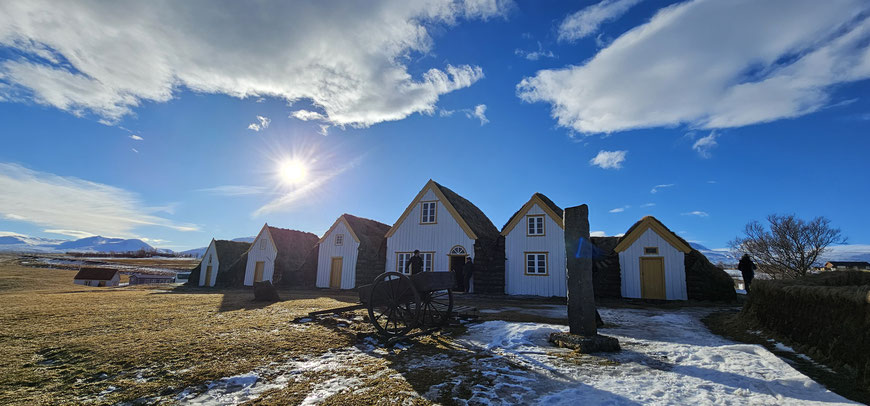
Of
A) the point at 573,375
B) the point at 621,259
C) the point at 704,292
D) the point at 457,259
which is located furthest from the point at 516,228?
the point at 573,375

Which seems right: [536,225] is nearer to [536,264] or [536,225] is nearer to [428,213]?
[536,264]

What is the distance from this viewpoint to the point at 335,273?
25.1 m

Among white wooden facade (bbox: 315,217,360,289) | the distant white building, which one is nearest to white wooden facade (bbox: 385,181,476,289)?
white wooden facade (bbox: 315,217,360,289)

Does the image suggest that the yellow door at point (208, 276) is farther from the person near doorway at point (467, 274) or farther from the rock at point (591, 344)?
the rock at point (591, 344)

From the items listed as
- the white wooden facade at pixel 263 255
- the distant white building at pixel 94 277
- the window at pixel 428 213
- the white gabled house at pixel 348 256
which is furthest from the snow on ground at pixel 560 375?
the distant white building at pixel 94 277

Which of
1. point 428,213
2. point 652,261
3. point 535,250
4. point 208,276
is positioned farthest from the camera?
point 208,276

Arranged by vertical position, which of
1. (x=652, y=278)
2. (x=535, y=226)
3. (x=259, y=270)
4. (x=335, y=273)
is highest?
(x=535, y=226)

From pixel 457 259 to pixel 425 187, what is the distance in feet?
16.7

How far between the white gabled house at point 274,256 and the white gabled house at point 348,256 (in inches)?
140

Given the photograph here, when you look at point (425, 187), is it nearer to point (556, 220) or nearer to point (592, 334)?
point (556, 220)

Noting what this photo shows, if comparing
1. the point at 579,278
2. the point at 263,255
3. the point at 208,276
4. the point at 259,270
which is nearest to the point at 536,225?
the point at 579,278

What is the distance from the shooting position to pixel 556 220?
63.4 ft

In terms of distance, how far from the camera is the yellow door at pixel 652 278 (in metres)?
17.3

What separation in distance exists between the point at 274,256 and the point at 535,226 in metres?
20.4
